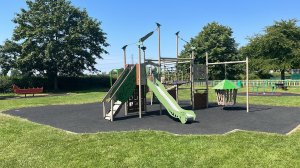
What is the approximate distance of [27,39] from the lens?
32.2 meters

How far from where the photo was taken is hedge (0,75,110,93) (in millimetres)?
30791

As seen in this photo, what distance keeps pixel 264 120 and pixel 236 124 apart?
1.44 meters

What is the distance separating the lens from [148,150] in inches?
265

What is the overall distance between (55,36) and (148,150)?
2894 cm

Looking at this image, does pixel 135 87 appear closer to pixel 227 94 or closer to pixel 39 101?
pixel 227 94

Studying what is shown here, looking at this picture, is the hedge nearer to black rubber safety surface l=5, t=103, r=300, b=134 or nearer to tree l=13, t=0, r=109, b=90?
tree l=13, t=0, r=109, b=90

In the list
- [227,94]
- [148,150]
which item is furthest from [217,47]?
[148,150]

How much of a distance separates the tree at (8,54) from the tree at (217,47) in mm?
25099

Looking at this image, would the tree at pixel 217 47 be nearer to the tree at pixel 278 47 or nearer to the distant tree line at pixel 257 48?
the distant tree line at pixel 257 48

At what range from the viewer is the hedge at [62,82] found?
30.8 meters

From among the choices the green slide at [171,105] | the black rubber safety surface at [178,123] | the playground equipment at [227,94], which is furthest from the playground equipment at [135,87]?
the playground equipment at [227,94]

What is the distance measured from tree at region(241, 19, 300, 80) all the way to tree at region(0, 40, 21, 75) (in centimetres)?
2855

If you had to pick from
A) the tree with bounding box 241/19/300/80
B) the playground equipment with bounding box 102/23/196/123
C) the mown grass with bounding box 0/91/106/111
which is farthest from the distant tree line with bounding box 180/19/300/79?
the playground equipment with bounding box 102/23/196/123

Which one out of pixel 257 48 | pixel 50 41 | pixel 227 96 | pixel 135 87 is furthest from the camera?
pixel 257 48
